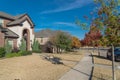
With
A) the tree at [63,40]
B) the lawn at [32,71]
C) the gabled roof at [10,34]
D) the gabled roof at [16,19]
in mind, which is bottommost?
the lawn at [32,71]

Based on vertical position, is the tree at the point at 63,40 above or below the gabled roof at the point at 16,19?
below

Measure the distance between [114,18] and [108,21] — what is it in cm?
38

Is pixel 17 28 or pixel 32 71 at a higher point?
pixel 17 28

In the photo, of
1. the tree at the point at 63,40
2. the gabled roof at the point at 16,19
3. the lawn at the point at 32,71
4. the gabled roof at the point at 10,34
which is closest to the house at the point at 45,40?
the tree at the point at 63,40

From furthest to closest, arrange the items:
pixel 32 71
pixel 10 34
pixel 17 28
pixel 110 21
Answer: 1. pixel 17 28
2. pixel 10 34
3. pixel 32 71
4. pixel 110 21

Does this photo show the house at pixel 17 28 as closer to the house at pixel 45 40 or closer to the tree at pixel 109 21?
the house at pixel 45 40

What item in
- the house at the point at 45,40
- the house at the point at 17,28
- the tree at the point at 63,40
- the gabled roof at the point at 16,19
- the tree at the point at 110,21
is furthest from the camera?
the house at the point at 45,40

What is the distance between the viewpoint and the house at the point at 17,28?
1283 inches

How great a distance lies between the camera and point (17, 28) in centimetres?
3450

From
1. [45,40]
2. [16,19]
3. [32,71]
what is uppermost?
[16,19]

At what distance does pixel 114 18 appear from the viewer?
350 inches

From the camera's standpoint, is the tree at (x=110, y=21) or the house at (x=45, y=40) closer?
the tree at (x=110, y=21)

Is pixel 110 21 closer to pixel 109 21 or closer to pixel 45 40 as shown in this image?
pixel 109 21

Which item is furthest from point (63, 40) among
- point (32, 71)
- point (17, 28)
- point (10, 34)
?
point (32, 71)
